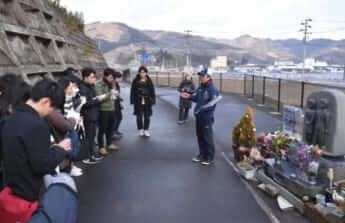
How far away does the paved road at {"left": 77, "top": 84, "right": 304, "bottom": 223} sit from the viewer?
4.36 metres

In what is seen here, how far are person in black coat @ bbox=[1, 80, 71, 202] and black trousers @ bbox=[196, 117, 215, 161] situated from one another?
13.6 ft

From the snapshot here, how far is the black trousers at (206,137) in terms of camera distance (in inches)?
254

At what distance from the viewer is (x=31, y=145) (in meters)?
2.37

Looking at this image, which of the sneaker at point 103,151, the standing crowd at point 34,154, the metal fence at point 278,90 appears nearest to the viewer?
the standing crowd at point 34,154

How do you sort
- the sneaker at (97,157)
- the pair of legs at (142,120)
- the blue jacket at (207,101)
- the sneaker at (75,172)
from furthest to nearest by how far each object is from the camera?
the pair of legs at (142,120)
the sneaker at (97,157)
the blue jacket at (207,101)
the sneaker at (75,172)

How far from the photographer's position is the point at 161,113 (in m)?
13.7

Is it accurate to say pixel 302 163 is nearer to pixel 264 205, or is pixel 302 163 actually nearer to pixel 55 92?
pixel 264 205

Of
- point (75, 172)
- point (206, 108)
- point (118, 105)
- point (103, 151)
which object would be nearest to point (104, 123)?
point (103, 151)

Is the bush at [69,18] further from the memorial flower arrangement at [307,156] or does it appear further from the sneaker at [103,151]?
the memorial flower arrangement at [307,156]

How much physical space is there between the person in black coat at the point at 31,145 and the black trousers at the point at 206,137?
Answer: 4.13m

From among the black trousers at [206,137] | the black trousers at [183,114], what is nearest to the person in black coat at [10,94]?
the black trousers at [206,137]

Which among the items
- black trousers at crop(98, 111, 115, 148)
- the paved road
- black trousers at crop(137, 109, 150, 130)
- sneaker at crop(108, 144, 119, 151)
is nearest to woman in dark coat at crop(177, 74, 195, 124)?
black trousers at crop(137, 109, 150, 130)

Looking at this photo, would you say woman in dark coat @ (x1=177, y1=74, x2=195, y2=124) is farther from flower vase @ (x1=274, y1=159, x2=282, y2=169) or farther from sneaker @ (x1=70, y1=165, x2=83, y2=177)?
flower vase @ (x1=274, y1=159, x2=282, y2=169)

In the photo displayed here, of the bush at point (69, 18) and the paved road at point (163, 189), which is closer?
the paved road at point (163, 189)
